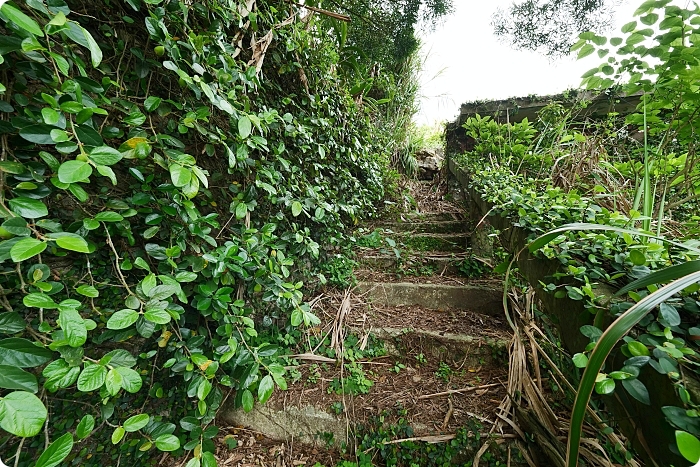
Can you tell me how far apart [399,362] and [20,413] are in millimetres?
1422

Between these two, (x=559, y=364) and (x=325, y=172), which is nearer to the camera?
(x=559, y=364)

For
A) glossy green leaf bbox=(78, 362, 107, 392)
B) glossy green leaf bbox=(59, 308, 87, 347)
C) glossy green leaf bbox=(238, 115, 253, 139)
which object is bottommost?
glossy green leaf bbox=(78, 362, 107, 392)

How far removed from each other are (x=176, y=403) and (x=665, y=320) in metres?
1.68

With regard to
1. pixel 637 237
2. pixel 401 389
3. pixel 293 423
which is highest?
pixel 637 237

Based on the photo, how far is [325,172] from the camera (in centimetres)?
196

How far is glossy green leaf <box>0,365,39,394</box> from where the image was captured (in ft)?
1.51

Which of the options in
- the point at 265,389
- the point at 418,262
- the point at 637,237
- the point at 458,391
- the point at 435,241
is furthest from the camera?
the point at 435,241

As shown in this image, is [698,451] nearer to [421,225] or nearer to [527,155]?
[527,155]

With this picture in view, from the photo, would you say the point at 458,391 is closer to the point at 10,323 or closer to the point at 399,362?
the point at 399,362

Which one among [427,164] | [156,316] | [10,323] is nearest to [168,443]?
[156,316]

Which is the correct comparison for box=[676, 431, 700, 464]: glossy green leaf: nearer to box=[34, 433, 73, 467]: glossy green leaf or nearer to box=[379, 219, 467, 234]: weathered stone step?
box=[34, 433, 73, 467]: glossy green leaf

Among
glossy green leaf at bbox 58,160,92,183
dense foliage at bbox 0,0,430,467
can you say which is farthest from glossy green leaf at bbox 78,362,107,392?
glossy green leaf at bbox 58,160,92,183

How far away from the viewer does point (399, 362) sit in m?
1.48

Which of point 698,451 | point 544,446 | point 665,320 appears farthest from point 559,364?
point 698,451
